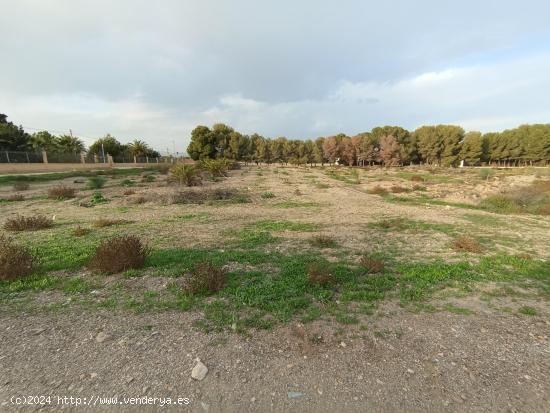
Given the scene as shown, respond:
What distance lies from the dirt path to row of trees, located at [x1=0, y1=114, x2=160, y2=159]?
166ft

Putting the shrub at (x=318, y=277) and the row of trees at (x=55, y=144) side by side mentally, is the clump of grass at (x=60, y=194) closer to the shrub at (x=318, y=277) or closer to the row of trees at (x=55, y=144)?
the shrub at (x=318, y=277)

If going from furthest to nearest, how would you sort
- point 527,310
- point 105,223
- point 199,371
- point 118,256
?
point 105,223
point 118,256
point 527,310
point 199,371

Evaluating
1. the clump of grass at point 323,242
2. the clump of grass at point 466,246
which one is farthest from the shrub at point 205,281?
the clump of grass at point 466,246

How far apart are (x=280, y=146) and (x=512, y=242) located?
74429mm

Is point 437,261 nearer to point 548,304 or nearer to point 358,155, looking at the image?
point 548,304

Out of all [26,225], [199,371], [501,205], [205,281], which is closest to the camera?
[199,371]

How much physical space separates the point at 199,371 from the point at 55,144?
6788 cm

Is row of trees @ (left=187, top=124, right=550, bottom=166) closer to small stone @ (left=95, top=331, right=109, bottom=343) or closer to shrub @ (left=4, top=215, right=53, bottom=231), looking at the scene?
shrub @ (left=4, top=215, right=53, bottom=231)

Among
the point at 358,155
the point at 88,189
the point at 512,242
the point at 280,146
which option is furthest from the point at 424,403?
the point at 280,146

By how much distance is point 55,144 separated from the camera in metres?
54.4

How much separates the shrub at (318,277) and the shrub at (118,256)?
3248mm

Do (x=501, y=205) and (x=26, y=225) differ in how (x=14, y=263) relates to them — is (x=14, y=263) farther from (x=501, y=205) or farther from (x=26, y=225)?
(x=501, y=205)

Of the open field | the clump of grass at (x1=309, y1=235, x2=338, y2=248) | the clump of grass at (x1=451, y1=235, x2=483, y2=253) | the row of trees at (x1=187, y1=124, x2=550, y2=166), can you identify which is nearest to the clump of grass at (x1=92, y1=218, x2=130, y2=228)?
the open field

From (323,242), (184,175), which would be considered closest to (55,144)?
(184,175)
